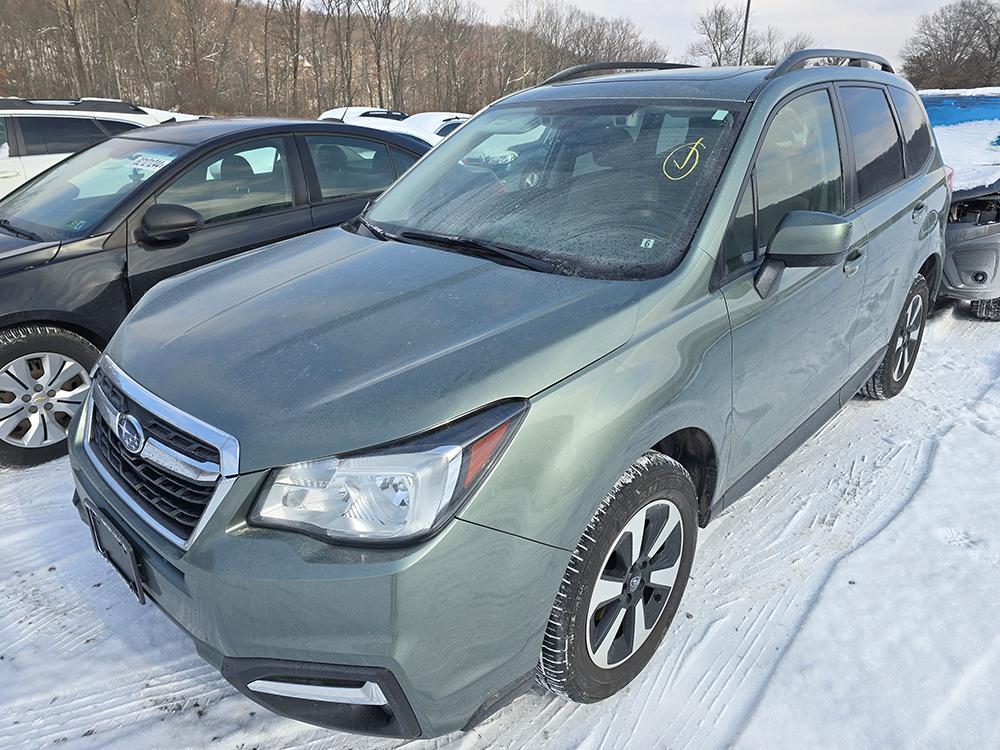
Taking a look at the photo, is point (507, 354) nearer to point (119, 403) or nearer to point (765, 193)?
point (119, 403)

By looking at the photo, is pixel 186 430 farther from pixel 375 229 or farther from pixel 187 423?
pixel 375 229

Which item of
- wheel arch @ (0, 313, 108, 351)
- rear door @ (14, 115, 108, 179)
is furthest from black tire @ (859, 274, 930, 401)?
rear door @ (14, 115, 108, 179)

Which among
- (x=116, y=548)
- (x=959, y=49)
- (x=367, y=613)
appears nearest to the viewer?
(x=367, y=613)

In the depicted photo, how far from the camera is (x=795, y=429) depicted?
2787mm

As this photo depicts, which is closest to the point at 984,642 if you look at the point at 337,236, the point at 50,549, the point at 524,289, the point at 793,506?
the point at 793,506

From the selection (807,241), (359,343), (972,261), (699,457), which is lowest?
(972,261)

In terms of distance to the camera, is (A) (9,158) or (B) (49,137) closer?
(A) (9,158)

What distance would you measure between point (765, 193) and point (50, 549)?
3.16m

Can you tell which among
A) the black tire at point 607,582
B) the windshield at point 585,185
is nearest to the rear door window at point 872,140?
the windshield at point 585,185

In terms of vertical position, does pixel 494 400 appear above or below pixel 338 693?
above

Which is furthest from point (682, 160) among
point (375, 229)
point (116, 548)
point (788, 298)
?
point (116, 548)

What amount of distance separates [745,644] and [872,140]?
238cm

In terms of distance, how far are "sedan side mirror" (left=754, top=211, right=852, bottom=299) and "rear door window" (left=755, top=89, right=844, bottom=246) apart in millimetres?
124

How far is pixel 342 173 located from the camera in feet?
15.0
